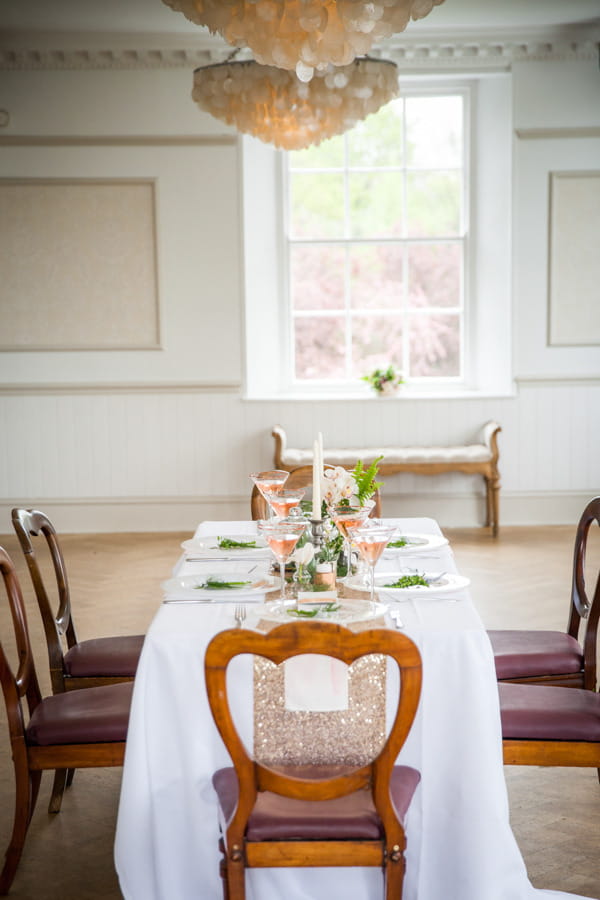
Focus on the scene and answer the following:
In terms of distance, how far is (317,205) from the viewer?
7.67 m

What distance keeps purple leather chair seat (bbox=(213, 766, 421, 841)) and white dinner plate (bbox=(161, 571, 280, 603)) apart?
0.67 meters

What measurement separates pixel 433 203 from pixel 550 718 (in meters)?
5.82

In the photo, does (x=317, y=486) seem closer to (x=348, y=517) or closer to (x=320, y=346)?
(x=348, y=517)

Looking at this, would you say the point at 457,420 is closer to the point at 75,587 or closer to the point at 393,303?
the point at 393,303

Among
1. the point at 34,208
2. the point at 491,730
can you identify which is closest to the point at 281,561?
the point at 491,730

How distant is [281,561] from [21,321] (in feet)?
17.5

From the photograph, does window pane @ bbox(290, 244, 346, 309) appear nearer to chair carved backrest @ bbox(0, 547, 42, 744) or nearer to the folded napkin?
chair carved backrest @ bbox(0, 547, 42, 744)

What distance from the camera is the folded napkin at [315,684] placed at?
1.98m

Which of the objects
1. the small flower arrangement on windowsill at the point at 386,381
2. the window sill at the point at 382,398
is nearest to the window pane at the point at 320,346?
the window sill at the point at 382,398

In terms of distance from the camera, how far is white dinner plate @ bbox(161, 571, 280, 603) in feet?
8.51

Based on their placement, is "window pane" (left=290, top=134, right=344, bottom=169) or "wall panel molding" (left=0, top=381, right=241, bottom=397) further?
"window pane" (left=290, top=134, right=344, bottom=169)

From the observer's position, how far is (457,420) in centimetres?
732

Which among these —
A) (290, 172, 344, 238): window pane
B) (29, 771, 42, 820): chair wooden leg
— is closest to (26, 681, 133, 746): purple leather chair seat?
(29, 771, 42, 820): chair wooden leg

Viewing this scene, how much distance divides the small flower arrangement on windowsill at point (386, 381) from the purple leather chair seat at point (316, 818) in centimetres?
549
